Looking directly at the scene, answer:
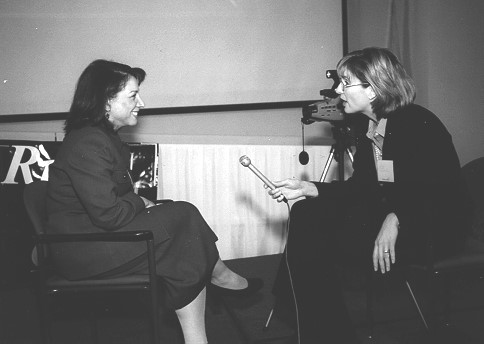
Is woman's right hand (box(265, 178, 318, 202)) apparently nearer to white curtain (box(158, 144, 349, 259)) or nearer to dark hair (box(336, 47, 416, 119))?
dark hair (box(336, 47, 416, 119))

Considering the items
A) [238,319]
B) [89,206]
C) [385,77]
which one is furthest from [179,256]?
[385,77]

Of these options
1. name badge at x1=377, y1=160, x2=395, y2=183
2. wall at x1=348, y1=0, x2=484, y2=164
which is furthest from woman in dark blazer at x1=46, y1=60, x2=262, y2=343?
wall at x1=348, y1=0, x2=484, y2=164

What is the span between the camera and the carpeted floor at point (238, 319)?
7.14 feet

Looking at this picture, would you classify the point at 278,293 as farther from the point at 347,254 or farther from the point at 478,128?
the point at 478,128

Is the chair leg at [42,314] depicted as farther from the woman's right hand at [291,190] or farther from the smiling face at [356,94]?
the smiling face at [356,94]

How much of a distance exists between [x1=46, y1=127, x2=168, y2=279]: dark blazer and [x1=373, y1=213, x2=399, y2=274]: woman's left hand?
77cm

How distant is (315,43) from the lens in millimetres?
3703

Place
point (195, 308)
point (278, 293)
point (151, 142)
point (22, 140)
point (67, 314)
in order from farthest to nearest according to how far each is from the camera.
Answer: point (151, 142)
point (22, 140)
point (67, 314)
point (278, 293)
point (195, 308)

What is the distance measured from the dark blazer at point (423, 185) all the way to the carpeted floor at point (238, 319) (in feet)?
1.83

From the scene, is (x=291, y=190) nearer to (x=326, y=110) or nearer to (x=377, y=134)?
(x=377, y=134)

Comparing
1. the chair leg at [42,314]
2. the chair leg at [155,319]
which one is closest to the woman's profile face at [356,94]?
the chair leg at [155,319]

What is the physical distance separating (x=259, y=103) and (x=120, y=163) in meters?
1.94

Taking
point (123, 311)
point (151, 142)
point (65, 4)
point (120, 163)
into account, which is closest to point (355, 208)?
point (120, 163)

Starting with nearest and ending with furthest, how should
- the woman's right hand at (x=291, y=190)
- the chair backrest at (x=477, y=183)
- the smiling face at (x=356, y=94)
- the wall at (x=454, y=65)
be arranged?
1. the woman's right hand at (x=291, y=190)
2. the smiling face at (x=356, y=94)
3. the chair backrest at (x=477, y=183)
4. the wall at (x=454, y=65)
